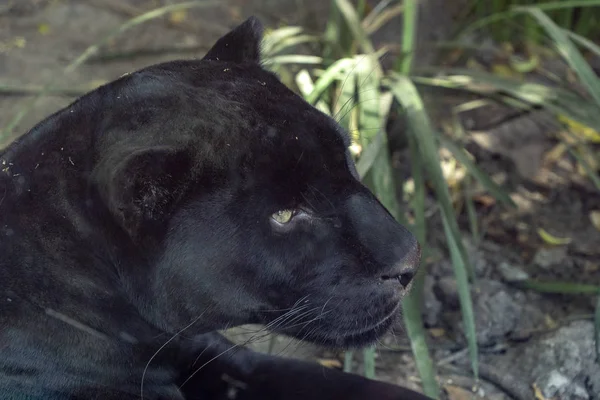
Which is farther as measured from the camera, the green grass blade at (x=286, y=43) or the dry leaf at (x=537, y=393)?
the green grass blade at (x=286, y=43)

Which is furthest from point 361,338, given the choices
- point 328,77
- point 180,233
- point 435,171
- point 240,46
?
point 328,77

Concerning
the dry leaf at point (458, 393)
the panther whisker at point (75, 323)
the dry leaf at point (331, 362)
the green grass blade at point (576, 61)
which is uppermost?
the panther whisker at point (75, 323)

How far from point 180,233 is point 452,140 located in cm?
145

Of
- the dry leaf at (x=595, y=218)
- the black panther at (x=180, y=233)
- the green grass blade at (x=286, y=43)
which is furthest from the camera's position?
the dry leaf at (x=595, y=218)

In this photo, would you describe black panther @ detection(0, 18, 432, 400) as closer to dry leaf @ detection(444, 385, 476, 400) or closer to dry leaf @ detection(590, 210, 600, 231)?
dry leaf @ detection(444, 385, 476, 400)

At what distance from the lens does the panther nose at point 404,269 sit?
1.69 m

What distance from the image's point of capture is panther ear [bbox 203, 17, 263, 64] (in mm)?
1997

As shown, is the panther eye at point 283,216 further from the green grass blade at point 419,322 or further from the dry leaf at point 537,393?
the dry leaf at point 537,393

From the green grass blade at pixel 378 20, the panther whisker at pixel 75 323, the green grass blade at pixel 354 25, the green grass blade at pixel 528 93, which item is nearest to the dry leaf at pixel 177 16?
the green grass blade at pixel 378 20

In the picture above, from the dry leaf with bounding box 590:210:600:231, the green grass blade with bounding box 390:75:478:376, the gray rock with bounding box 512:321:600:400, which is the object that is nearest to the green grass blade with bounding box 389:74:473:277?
the green grass blade with bounding box 390:75:478:376

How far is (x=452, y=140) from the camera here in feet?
9.34

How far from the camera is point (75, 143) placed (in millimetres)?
1682

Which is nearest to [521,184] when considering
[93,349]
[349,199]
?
[349,199]

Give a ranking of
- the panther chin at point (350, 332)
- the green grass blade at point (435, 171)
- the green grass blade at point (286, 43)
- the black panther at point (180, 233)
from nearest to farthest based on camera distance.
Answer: the black panther at point (180, 233) → the panther chin at point (350, 332) → the green grass blade at point (435, 171) → the green grass blade at point (286, 43)
